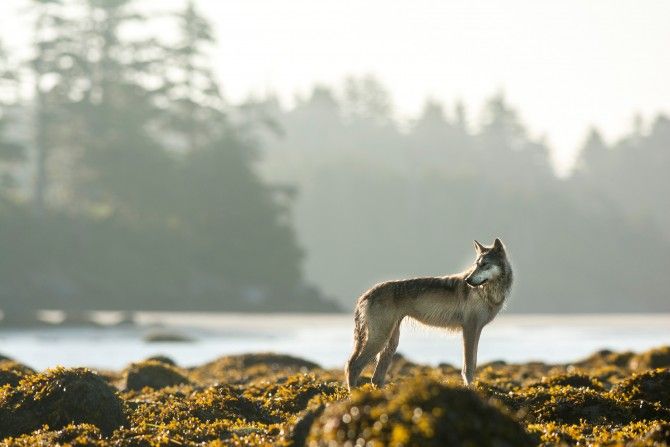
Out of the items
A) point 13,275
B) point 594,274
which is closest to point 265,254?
point 13,275

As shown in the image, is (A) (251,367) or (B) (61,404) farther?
(A) (251,367)

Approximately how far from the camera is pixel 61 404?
47.7 ft

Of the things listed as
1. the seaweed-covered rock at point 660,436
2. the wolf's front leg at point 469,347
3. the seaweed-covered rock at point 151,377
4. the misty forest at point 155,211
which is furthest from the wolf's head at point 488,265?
the misty forest at point 155,211

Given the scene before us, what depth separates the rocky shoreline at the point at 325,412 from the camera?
8500mm

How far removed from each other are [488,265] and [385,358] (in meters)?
1.99

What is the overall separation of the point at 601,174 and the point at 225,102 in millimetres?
101190

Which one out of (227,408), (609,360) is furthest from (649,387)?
(609,360)

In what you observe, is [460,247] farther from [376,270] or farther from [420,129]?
[420,129]

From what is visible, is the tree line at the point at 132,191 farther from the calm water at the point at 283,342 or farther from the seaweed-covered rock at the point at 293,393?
the seaweed-covered rock at the point at 293,393

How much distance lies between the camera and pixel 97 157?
81500mm

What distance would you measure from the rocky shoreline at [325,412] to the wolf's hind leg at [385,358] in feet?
2.05

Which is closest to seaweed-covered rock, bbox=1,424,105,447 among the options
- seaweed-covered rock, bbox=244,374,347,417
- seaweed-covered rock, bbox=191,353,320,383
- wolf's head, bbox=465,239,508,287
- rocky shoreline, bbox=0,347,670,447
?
rocky shoreline, bbox=0,347,670,447

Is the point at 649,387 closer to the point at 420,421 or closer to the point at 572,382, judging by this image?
the point at 572,382

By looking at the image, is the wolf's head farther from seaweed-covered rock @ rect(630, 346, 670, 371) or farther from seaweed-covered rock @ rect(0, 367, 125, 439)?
seaweed-covered rock @ rect(630, 346, 670, 371)
